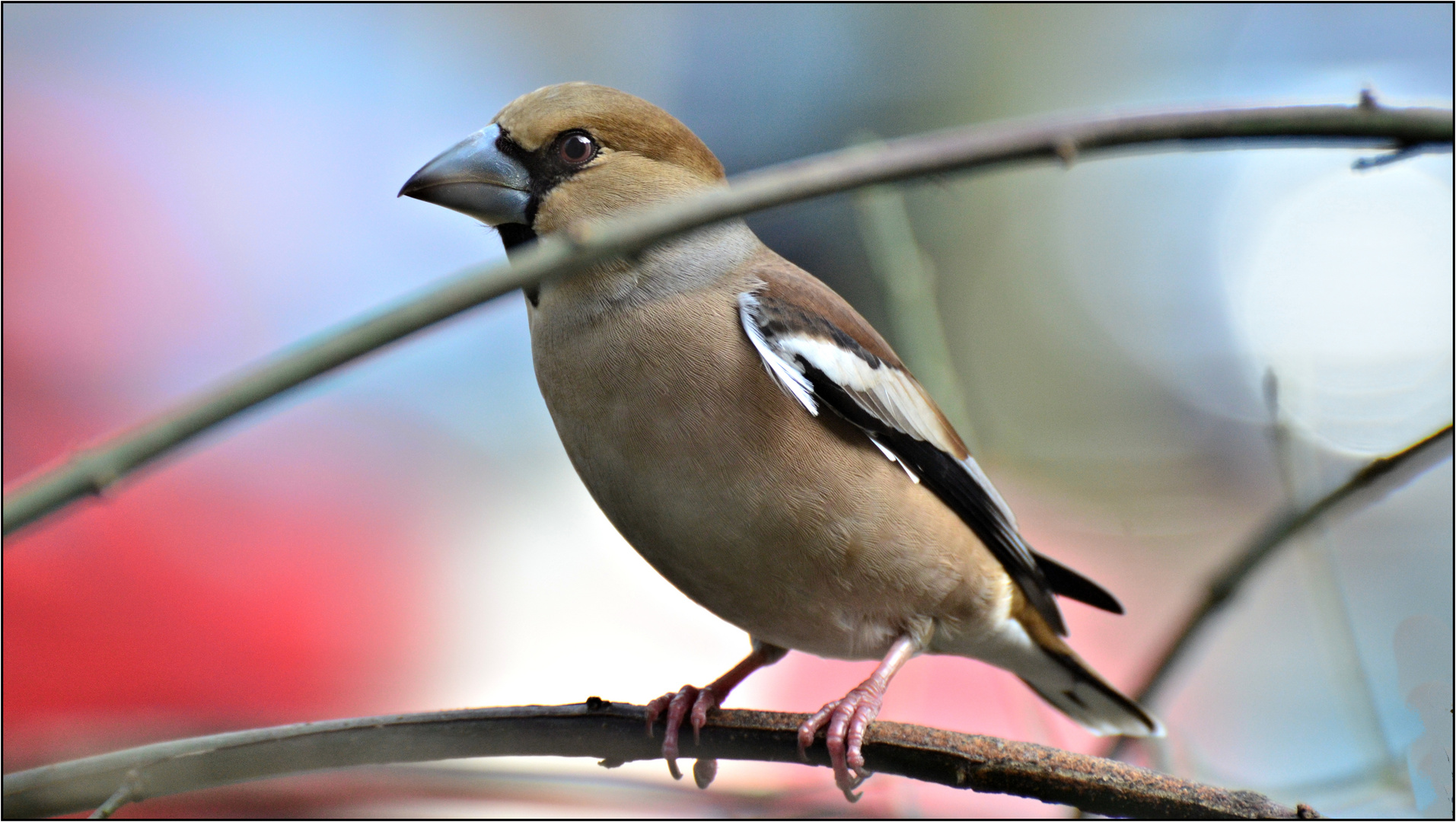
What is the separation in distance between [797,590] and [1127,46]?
2.29 m

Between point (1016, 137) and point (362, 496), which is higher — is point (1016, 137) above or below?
below

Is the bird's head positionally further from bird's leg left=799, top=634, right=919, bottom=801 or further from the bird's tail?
the bird's tail

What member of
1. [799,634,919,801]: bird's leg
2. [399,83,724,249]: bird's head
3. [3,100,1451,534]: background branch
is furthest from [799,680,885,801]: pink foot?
[3,100,1451,534]: background branch

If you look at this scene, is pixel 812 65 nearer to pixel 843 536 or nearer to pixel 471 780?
pixel 843 536

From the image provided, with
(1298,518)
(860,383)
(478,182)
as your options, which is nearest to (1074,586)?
(1298,518)

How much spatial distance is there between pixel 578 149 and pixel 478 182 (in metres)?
0.17

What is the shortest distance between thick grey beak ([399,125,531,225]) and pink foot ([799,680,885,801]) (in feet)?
2.57

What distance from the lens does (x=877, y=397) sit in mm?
1536

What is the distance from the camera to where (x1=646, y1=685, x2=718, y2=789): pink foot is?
142cm

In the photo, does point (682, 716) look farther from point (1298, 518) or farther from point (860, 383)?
point (1298, 518)

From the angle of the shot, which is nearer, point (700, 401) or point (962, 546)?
point (700, 401)

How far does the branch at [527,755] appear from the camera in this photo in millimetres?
1007

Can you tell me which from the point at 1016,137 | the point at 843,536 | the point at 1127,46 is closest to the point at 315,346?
the point at 1016,137

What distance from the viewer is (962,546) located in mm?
1628
